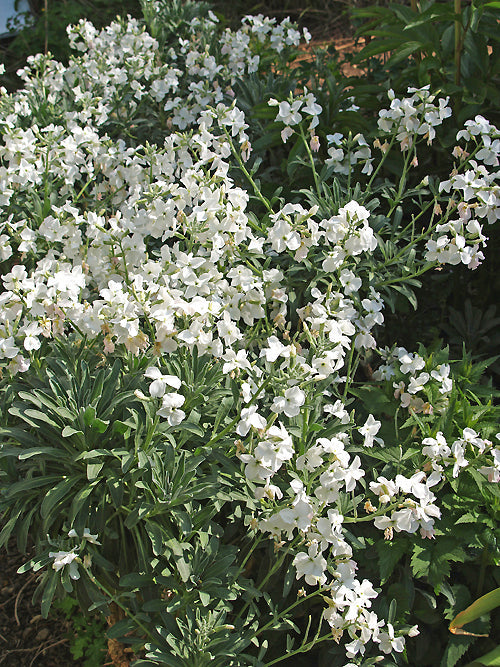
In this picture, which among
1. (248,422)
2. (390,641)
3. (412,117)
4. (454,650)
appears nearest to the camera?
(248,422)

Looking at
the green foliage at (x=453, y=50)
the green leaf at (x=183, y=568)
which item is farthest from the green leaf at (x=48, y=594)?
the green foliage at (x=453, y=50)

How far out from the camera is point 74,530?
5.54 feet

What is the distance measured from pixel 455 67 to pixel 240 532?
227 cm

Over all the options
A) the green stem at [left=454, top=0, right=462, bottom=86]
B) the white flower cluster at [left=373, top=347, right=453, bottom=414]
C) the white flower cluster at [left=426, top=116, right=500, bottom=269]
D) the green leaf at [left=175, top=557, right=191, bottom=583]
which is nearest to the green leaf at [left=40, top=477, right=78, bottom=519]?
the green leaf at [left=175, top=557, right=191, bottom=583]

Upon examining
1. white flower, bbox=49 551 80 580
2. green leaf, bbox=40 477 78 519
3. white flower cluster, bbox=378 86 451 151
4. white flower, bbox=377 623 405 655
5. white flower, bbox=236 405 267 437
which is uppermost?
white flower cluster, bbox=378 86 451 151

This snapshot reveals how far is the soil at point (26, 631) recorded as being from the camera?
2455mm

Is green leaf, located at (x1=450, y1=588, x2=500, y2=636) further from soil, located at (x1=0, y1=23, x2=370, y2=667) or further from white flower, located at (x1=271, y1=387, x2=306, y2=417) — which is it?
soil, located at (x1=0, y1=23, x2=370, y2=667)

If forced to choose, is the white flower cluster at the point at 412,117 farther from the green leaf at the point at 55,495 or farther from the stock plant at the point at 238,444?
the green leaf at the point at 55,495

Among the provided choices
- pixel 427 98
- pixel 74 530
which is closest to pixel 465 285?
pixel 427 98

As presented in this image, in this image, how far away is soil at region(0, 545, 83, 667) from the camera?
2.46 meters

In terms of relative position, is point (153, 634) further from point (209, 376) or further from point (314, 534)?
point (209, 376)

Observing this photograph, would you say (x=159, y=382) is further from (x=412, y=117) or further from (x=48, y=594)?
(x=412, y=117)

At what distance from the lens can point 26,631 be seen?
8.40 feet

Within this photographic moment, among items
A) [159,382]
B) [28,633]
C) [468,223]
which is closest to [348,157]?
[468,223]
